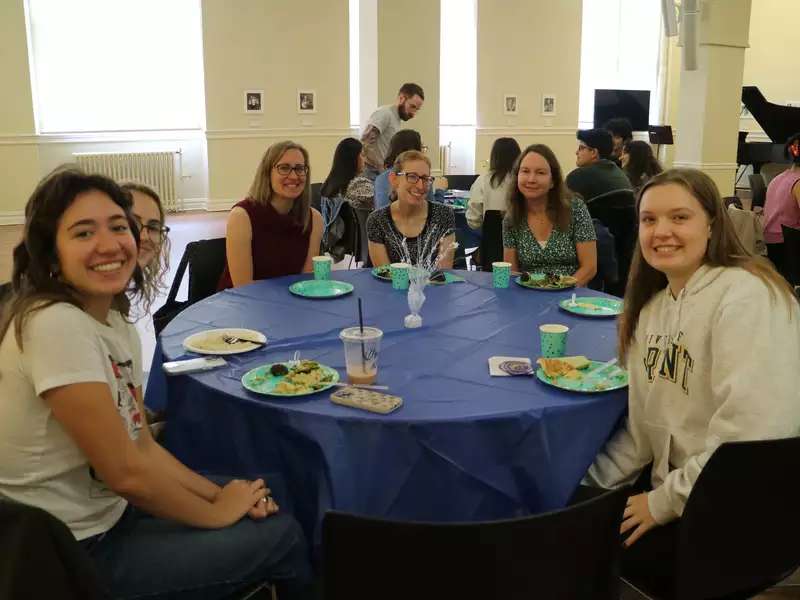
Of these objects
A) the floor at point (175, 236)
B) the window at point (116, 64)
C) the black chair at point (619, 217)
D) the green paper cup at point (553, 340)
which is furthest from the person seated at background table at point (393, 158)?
the window at point (116, 64)

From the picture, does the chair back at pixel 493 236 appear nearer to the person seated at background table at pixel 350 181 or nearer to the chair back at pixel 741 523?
the person seated at background table at pixel 350 181

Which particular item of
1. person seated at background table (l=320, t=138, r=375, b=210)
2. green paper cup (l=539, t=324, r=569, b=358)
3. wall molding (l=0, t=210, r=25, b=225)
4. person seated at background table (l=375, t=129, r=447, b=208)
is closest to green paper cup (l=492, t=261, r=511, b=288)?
green paper cup (l=539, t=324, r=569, b=358)

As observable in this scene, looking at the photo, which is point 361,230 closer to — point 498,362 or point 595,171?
point 595,171

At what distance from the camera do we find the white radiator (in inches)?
374

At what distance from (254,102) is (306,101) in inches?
Result: 27.4

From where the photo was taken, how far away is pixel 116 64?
31.3 ft

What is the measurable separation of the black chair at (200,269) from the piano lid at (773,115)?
9.08 meters

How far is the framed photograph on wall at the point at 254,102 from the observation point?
9.94m

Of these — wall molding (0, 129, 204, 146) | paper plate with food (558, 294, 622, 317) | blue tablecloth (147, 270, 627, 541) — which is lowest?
blue tablecloth (147, 270, 627, 541)

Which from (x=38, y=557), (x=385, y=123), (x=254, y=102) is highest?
(x=254, y=102)

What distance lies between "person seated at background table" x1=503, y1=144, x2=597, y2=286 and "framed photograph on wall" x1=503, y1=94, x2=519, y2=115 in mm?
8063

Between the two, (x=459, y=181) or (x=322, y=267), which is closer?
(x=322, y=267)

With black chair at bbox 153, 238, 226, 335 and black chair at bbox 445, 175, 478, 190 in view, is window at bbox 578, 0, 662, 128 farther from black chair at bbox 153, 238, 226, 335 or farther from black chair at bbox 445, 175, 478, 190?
black chair at bbox 153, 238, 226, 335

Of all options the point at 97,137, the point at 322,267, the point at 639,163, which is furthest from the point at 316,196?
the point at 97,137
